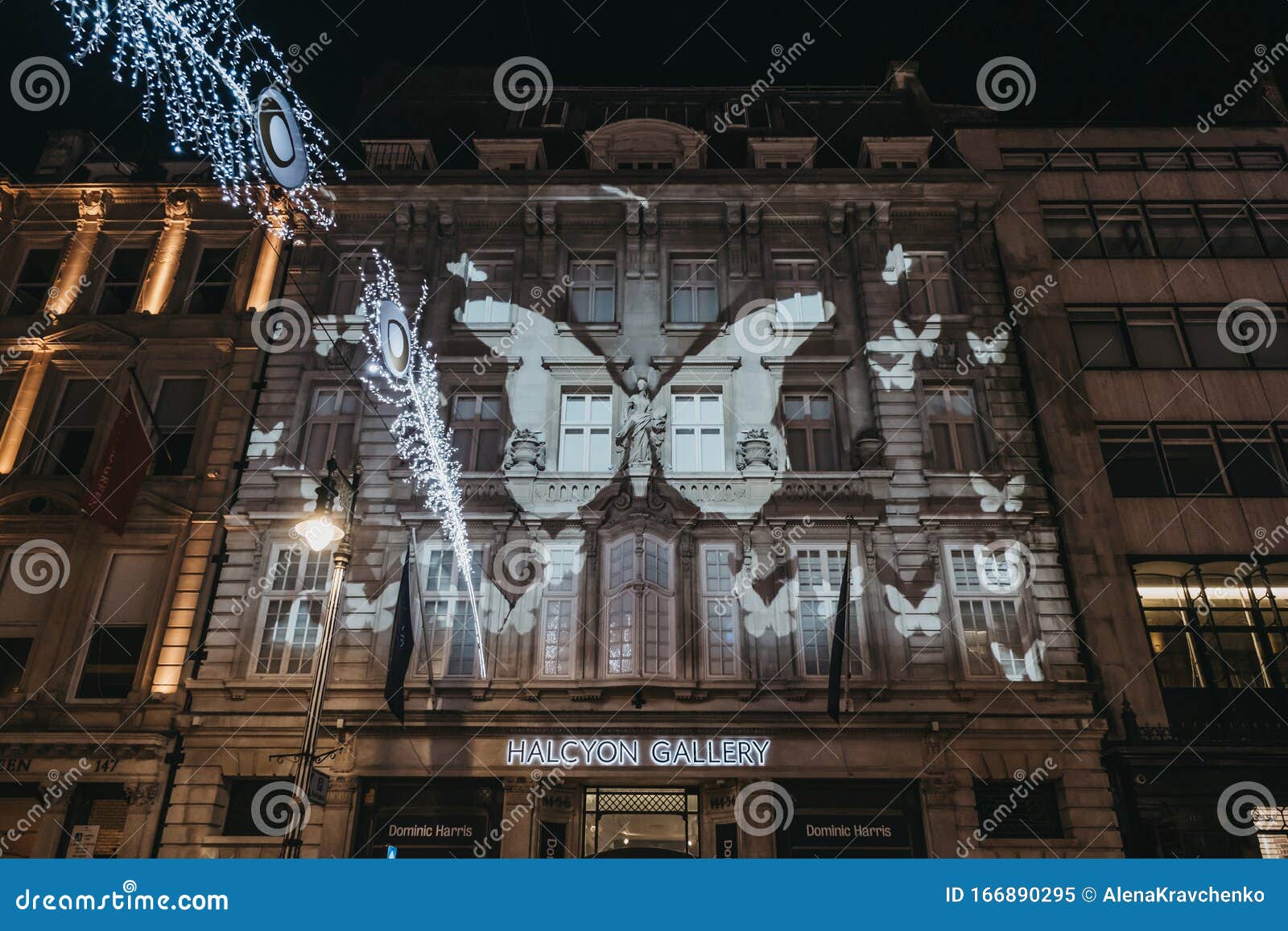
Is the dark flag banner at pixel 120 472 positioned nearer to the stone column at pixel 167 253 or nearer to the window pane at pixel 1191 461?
the stone column at pixel 167 253

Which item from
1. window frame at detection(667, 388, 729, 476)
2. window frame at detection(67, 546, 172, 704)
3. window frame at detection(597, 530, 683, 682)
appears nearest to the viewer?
window frame at detection(597, 530, 683, 682)

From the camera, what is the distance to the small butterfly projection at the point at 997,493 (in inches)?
779

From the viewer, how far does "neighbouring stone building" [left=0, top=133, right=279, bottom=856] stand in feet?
57.4

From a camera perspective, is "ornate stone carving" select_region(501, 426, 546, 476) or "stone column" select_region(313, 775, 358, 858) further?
"ornate stone carving" select_region(501, 426, 546, 476)

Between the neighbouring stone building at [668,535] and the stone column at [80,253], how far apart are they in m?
5.68

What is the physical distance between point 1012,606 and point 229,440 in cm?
1855

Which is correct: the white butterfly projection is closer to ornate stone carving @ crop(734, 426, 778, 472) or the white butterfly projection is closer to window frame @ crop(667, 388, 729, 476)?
ornate stone carving @ crop(734, 426, 778, 472)

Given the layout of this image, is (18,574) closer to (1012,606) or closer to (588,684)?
(588,684)

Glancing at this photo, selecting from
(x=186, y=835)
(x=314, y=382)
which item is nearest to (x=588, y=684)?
(x=186, y=835)

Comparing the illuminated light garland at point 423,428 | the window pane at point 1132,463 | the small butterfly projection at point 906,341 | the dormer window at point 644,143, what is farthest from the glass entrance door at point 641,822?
the dormer window at point 644,143

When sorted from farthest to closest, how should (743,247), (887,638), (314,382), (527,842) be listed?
(743,247) < (314,382) < (887,638) < (527,842)

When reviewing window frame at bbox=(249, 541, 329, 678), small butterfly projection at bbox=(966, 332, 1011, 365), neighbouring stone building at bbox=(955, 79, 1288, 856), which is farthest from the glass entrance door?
small butterfly projection at bbox=(966, 332, 1011, 365)

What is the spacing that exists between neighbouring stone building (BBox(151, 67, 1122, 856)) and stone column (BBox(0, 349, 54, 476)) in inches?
226

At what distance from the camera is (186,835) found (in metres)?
16.9
